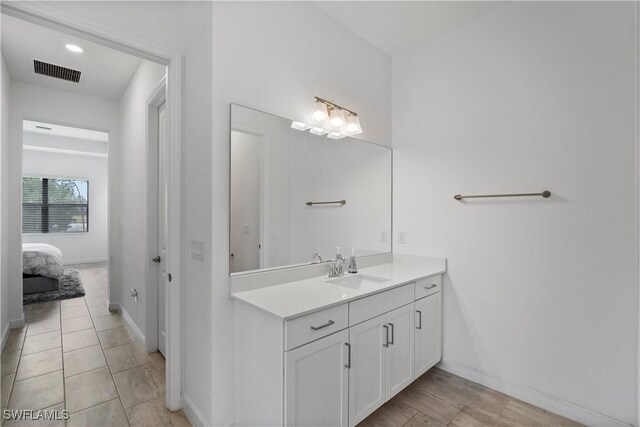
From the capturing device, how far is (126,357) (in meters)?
2.66

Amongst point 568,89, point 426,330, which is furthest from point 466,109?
point 426,330

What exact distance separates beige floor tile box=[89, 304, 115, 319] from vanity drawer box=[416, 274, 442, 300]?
363cm

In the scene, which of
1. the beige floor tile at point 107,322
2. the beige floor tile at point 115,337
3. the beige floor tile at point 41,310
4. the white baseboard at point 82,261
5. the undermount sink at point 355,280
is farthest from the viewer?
the white baseboard at point 82,261

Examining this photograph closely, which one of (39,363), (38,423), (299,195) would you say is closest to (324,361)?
(299,195)

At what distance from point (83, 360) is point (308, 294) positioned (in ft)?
7.43

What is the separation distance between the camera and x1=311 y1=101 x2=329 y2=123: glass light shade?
7.04 feet

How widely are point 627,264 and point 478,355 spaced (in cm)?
110

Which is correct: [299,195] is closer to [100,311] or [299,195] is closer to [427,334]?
[427,334]

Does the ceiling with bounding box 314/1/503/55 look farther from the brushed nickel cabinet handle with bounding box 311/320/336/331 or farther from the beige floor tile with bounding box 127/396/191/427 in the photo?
the beige floor tile with bounding box 127/396/191/427

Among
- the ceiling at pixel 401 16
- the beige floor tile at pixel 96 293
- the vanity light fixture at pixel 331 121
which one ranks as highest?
the ceiling at pixel 401 16

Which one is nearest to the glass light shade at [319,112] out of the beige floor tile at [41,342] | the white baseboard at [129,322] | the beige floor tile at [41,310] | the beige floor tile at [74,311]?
the white baseboard at [129,322]

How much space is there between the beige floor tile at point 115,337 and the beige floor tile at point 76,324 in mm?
319

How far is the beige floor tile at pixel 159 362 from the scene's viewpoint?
243 centimetres

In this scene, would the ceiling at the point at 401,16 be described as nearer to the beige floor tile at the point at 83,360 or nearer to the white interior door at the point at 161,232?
the white interior door at the point at 161,232
